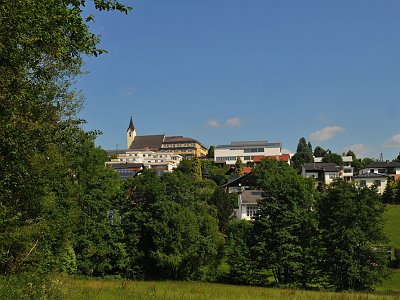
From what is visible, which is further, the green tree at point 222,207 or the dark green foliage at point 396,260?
the green tree at point 222,207

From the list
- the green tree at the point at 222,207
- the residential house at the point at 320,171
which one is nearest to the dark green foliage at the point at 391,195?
the residential house at the point at 320,171

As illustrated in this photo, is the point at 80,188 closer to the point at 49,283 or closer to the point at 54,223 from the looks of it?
the point at 54,223

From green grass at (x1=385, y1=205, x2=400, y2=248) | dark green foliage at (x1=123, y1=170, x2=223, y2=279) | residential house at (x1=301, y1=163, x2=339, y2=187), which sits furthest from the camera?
residential house at (x1=301, y1=163, x2=339, y2=187)

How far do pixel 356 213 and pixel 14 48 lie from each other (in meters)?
26.1

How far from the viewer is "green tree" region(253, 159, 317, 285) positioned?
3097 centimetres

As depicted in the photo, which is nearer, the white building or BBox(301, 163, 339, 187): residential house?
the white building

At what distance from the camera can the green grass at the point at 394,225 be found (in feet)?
180

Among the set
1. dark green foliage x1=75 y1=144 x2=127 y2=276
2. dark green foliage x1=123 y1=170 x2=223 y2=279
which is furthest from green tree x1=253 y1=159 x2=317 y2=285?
dark green foliage x1=75 y1=144 x2=127 y2=276

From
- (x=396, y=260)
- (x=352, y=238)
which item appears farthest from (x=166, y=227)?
(x=396, y=260)

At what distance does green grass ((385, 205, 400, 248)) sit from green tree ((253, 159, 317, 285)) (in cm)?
2292

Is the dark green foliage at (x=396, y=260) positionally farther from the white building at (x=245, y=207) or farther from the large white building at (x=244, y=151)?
the large white building at (x=244, y=151)

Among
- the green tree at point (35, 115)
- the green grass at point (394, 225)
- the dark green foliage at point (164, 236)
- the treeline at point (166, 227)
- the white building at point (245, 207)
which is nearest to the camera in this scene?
the green tree at point (35, 115)

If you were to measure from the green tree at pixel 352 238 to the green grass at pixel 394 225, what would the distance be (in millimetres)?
22248

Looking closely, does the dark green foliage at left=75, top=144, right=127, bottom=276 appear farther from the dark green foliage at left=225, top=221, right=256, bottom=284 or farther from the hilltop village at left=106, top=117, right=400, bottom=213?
the hilltop village at left=106, top=117, right=400, bottom=213
